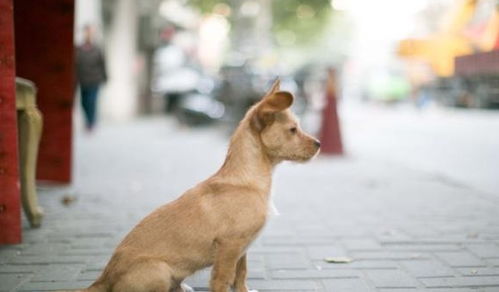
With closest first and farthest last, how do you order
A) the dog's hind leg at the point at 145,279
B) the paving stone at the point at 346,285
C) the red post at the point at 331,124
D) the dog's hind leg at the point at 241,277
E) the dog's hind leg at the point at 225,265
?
1. the dog's hind leg at the point at 145,279
2. the dog's hind leg at the point at 225,265
3. the dog's hind leg at the point at 241,277
4. the paving stone at the point at 346,285
5. the red post at the point at 331,124

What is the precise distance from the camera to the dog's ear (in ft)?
9.77

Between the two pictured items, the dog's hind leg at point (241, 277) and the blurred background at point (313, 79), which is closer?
the dog's hind leg at point (241, 277)

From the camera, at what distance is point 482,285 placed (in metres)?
3.36

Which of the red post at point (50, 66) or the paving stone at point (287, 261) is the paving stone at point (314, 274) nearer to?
the paving stone at point (287, 261)

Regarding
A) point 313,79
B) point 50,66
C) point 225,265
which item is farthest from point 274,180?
point 313,79

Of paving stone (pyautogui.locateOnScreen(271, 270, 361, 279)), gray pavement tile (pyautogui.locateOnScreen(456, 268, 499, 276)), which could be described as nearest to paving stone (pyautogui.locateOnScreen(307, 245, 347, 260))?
paving stone (pyautogui.locateOnScreen(271, 270, 361, 279))

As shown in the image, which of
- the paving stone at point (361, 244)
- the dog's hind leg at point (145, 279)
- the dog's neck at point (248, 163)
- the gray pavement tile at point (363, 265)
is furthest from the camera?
the paving stone at point (361, 244)

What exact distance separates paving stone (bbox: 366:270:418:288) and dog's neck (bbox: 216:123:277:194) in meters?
1.00

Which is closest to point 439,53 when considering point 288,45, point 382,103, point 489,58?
point 489,58

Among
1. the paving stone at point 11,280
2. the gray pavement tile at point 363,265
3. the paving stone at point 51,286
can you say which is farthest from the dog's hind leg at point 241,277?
the paving stone at point 11,280

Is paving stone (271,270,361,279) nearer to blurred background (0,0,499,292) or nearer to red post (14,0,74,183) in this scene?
blurred background (0,0,499,292)

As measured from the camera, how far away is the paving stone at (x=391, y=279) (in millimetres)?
3391

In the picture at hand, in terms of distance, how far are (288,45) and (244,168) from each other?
42380mm

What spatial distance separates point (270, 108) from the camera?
302 cm
